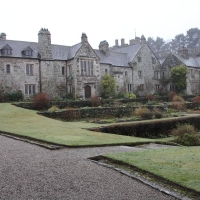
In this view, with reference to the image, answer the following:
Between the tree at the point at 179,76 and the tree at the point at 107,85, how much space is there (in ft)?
45.5

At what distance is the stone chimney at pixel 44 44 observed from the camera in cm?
3744

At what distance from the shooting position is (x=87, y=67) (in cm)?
3916

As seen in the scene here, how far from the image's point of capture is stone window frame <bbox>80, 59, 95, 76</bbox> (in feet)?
127

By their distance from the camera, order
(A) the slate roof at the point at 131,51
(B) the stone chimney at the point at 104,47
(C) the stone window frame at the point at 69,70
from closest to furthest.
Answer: (C) the stone window frame at the point at 69,70, (B) the stone chimney at the point at 104,47, (A) the slate roof at the point at 131,51

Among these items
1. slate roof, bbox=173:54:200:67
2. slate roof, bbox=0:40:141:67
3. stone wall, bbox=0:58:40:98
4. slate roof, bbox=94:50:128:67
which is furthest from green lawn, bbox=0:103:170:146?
slate roof, bbox=173:54:200:67

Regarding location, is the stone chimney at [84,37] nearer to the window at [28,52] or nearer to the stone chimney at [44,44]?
the stone chimney at [44,44]

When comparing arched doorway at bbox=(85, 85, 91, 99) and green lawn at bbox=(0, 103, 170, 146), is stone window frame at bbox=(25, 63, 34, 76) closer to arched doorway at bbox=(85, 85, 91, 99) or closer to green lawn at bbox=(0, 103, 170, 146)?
arched doorway at bbox=(85, 85, 91, 99)

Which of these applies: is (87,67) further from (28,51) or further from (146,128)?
(146,128)

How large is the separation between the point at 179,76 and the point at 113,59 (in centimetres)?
1240

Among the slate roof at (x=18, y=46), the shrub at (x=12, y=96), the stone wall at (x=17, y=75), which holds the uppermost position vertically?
the slate roof at (x=18, y=46)

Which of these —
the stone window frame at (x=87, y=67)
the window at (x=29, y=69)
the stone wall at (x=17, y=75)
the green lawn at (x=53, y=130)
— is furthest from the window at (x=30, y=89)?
the green lawn at (x=53, y=130)

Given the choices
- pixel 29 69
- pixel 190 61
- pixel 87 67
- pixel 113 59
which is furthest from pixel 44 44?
pixel 190 61

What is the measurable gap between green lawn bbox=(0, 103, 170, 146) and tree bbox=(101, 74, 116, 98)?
16999 millimetres

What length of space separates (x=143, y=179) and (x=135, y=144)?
6.21 m
